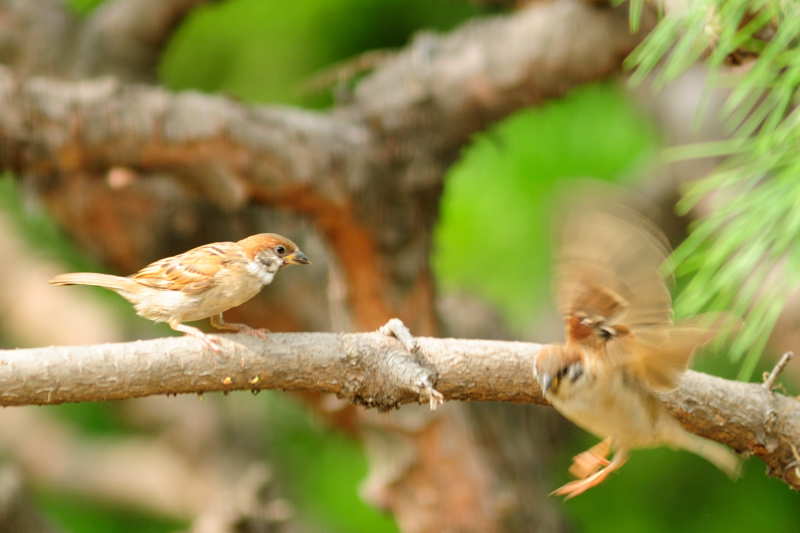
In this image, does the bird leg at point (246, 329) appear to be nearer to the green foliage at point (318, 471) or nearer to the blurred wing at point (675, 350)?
the blurred wing at point (675, 350)

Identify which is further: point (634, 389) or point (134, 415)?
point (134, 415)

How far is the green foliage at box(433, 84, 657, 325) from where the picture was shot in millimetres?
3059

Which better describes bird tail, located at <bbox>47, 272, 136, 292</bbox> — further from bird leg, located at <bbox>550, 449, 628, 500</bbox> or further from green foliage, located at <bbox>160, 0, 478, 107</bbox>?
green foliage, located at <bbox>160, 0, 478, 107</bbox>

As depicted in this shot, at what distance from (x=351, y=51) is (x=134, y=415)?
171 centimetres

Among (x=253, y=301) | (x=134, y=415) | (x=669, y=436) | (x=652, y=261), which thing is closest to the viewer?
(x=652, y=261)

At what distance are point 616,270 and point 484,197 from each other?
6.72ft

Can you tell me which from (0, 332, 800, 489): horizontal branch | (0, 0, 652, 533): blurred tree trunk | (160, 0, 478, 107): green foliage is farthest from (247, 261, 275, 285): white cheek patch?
(160, 0, 478, 107): green foliage

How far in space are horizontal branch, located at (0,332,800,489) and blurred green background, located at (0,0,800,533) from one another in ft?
5.04

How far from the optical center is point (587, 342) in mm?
1081

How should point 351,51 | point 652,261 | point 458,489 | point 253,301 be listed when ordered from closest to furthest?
1. point 652,261
2. point 458,489
3. point 253,301
4. point 351,51

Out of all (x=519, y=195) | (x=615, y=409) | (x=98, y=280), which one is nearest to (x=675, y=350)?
(x=615, y=409)

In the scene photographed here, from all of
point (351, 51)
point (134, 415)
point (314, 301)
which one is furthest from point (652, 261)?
point (134, 415)

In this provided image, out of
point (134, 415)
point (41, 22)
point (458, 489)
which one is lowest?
point (134, 415)

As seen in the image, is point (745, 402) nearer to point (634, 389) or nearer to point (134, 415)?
point (634, 389)
